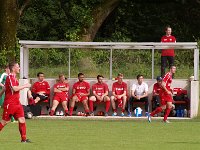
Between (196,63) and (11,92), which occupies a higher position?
(196,63)

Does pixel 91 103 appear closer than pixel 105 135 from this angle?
No

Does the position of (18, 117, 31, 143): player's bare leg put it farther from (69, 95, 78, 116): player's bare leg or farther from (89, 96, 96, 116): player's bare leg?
(89, 96, 96, 116): player's bare leg

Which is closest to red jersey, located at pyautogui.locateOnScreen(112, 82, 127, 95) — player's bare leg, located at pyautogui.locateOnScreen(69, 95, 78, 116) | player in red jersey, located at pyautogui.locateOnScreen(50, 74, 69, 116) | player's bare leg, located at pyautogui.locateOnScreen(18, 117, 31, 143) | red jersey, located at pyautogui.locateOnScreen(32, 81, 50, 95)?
player's bare leg, located at pyautogui.locateOnScreen(69, 95, 78, 116)

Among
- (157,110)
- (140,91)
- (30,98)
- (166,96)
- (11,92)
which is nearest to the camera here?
(11,92)

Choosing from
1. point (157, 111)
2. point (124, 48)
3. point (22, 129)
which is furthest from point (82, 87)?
point (22, 129)

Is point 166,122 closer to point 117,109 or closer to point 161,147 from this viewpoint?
point 117,109

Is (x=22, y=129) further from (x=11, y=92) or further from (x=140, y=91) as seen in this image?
(x=140, y=91)

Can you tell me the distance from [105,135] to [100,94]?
7233 millimetres

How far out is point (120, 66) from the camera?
99.6 feet

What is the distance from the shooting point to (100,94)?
29.3 m

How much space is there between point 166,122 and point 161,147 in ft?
26.5

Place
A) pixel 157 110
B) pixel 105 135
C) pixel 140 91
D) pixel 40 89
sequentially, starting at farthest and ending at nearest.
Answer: pixel 40 89 < pixel 140 91 < pixel 157 110 < pixel 105 135

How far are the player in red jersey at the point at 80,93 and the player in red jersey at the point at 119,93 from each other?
80cm

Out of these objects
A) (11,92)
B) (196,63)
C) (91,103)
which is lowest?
(91,103)
